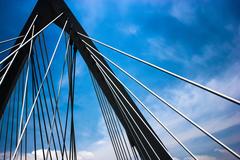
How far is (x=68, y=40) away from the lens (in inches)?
306

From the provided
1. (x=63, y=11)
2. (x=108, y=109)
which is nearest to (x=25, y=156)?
(x=108, y=109)

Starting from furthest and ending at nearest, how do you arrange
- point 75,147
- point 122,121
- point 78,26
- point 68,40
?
1. point 122,121
2. point 78,26
3. point 68,40
4. point 75,147

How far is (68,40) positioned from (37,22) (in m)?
1.53

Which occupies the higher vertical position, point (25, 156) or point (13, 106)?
point (13, 106)

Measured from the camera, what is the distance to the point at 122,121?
9203 millimetres

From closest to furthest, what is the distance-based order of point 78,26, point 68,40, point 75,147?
point 75,147 < point 68,40 < point 78,26

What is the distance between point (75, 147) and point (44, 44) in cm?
448

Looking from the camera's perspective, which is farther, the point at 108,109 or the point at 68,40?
the point at 108,109

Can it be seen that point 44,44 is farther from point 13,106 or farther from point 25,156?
point 25,156

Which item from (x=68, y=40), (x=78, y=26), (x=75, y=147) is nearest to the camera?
(x=75, y=147)

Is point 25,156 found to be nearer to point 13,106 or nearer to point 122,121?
point 13,106

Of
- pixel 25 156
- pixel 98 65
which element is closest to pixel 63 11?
pixel 98 65


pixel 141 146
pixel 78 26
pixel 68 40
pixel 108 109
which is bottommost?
pixel 141 146

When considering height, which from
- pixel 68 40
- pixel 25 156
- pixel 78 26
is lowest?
pixel 25 156
